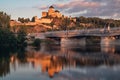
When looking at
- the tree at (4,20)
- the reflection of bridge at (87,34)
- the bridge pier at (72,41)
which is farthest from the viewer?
the bridge pier at (72,41)

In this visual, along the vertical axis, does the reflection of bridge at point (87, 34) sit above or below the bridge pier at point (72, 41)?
above

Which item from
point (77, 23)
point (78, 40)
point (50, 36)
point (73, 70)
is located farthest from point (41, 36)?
point (73, 70)

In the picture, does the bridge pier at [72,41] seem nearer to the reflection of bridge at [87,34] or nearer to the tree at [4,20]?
the reflection of bridge at [87,34]

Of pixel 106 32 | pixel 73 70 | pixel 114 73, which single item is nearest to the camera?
pixel 114 73

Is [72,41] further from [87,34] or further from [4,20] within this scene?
[4,20]

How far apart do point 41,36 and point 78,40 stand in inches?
525

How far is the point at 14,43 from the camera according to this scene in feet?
266

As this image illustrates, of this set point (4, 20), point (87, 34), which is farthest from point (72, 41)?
point (4, 20)

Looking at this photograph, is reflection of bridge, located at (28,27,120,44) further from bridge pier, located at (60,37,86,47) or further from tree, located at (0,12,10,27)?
tree, located at (0,12,10,27)

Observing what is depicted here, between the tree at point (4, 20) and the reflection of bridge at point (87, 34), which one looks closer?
the tree at point (4, 20)

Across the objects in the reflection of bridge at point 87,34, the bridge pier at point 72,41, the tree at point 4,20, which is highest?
the tree at point 4,20

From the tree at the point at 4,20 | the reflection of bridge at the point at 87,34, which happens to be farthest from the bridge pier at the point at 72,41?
the tree at the point at 4,20

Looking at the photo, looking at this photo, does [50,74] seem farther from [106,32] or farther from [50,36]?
[50,36]

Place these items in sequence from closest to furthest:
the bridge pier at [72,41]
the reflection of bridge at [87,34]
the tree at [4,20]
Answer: the tree at [4,20] → the reflection of bridge at [87,34] → the bridge pier at [72,41]
